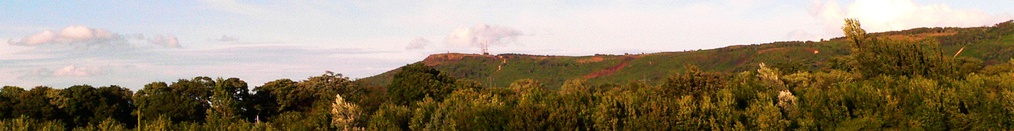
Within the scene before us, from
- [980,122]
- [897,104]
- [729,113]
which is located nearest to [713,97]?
[729,113]

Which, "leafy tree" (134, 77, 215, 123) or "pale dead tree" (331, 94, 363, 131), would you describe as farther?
"leafy tree" (134, 77, 215, 123)

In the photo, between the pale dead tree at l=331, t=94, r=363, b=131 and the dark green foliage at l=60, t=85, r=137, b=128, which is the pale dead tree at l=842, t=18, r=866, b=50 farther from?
the dark green foliage at l=60, t=85, r=137, b=128

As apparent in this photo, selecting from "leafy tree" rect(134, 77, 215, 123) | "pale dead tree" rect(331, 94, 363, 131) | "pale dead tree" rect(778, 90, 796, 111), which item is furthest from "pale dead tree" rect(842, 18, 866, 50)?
"leafy tree" rect(134, 77, 215, 123)

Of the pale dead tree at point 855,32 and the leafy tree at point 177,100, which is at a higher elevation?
the pale dead tree at point 855,32

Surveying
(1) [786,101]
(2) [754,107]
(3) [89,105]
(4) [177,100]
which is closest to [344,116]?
(2) [754,107]

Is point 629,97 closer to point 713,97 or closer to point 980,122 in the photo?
point 713,97

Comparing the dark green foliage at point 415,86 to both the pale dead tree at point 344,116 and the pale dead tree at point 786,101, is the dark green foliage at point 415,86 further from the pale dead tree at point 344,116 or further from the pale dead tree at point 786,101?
the pale dead tree at point 786,101

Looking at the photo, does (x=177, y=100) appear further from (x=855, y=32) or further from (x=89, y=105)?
(x=855, y=32)

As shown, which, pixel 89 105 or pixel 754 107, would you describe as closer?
pixel 754 107

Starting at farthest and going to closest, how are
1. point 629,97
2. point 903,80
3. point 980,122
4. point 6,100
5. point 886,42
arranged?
point 6,100 < point 886,42 < point 903,80 < point 629,97 < point 980,122

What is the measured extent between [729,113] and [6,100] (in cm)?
7334

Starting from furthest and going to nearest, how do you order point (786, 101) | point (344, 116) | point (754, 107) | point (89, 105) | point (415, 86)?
point (415, 86)
point (89, 105)
point (344, 116)
point (786, 101)
point (754, 107)

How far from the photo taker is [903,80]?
6156 cm

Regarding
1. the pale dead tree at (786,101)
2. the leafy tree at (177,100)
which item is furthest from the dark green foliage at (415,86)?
the pale dead tree at (786,101)
